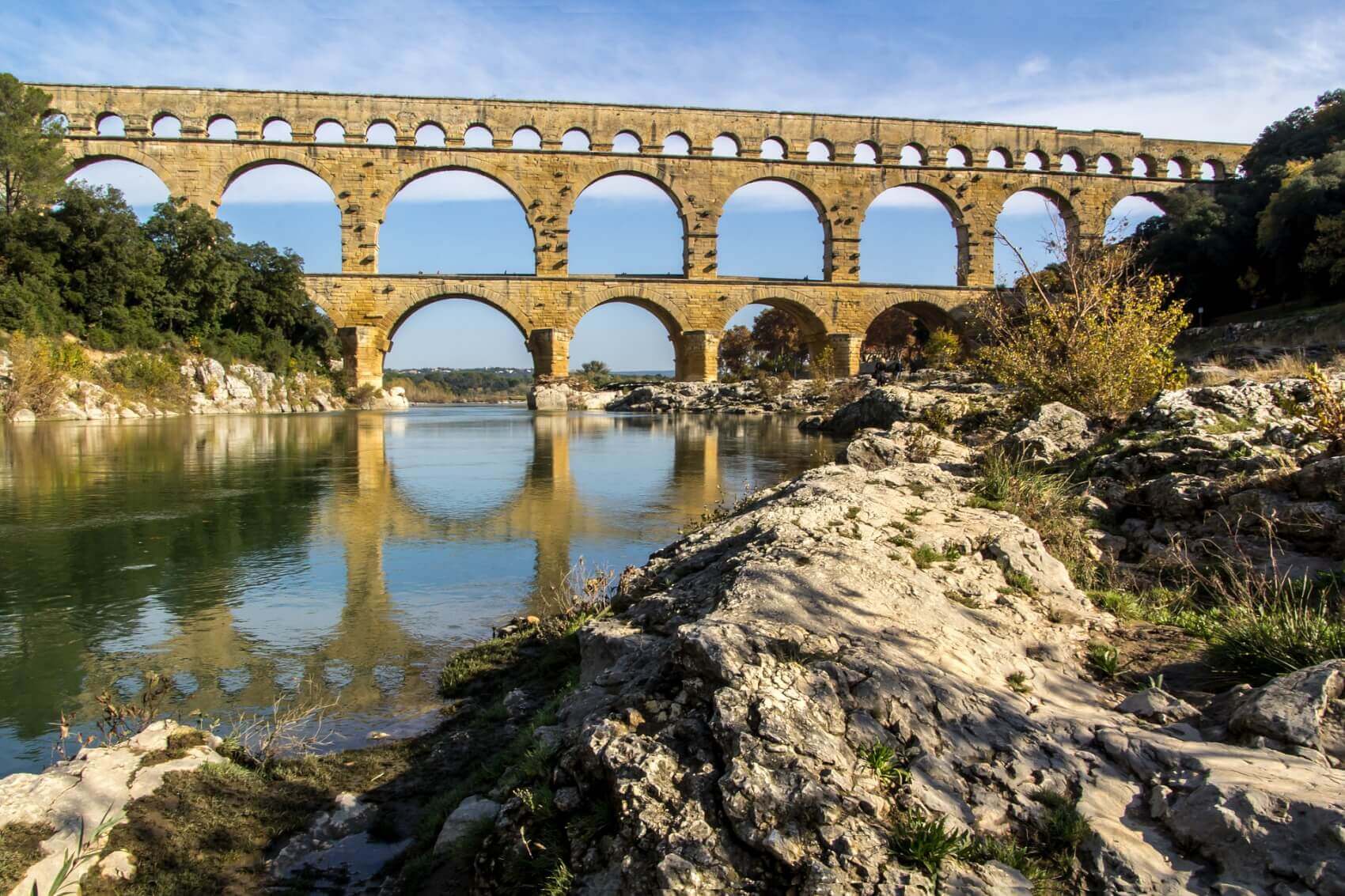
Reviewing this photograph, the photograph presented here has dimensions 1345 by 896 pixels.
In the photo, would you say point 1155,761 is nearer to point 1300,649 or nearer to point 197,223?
point 1300,649

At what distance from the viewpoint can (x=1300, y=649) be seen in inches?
99.7

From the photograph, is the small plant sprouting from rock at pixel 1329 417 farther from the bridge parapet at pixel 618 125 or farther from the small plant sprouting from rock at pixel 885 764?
the bridge parapet at pixel 618 125

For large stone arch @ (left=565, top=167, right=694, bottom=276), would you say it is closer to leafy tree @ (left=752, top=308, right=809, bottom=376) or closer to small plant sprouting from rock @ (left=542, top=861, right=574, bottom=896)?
leafy tree @ (left=752, top=308, right=809, bottom=376)

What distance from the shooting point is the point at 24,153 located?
916 inches

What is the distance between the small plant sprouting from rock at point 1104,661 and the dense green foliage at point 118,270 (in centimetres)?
2413

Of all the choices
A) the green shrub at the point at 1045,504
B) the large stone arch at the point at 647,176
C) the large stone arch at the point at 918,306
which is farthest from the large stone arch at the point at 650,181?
the green shrub at the point at 1045,504

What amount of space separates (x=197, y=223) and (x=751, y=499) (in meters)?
26.5

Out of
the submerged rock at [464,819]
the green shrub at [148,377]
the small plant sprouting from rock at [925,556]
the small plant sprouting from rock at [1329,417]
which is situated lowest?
the submerged rock at [464,819]

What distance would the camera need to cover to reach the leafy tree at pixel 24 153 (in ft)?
75.4

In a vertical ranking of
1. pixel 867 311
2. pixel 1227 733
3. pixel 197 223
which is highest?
pixel 197 223

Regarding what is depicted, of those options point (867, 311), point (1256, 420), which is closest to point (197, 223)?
point (867, 311)

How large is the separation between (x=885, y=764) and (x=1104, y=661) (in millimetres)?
1259

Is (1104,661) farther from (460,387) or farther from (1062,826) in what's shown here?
(460,387)

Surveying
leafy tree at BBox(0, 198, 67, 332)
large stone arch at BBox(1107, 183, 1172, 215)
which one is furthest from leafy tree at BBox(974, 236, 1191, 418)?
large stone arch at BBox(1107, 183, 1172, 215)
